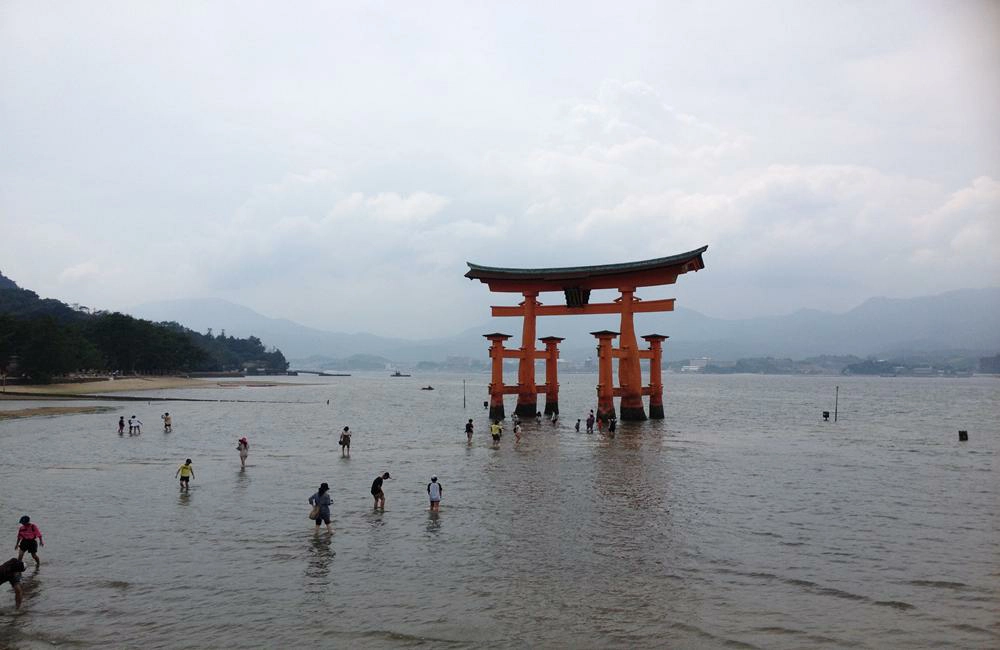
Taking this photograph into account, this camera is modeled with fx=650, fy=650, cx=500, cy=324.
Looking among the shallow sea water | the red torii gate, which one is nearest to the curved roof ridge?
the red torii gate

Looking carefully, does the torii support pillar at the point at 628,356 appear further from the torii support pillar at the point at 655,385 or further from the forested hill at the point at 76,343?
the forested hill at the point at 76,343

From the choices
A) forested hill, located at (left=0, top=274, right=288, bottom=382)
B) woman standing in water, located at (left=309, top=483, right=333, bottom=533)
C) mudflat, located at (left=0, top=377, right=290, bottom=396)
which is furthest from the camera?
forested hill, located at (left=0, top=274, right=288, bottom=382)

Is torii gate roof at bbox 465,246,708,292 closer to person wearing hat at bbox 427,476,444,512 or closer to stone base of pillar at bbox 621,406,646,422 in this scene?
stone base of pillar at bbox 621,406,646,422

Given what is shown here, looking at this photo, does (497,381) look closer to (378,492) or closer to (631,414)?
(631,414)

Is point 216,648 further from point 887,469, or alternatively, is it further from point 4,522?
point 887,469

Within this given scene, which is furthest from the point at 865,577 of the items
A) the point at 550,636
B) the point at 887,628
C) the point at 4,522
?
the point at 4,522

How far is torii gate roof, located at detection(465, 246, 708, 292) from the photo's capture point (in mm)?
42094

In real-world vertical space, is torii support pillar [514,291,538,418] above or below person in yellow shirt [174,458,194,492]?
above

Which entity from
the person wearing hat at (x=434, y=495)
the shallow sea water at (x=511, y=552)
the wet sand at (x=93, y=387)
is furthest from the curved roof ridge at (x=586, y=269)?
the wet sand at (x=93, y=387)

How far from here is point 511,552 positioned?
14.3m

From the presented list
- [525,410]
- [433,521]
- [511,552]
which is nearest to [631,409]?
[525,410]

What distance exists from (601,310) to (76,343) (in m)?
71.8

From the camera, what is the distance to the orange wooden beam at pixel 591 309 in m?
45.0

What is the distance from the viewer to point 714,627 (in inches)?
406
